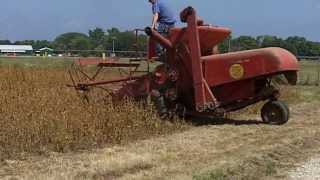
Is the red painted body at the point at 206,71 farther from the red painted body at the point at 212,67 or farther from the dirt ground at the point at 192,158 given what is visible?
the dirt ground at the point at 192,158

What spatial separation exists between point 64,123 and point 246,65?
4543 mm

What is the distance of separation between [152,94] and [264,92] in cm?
249

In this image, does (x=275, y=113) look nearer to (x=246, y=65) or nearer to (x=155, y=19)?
(x=246, y=65)

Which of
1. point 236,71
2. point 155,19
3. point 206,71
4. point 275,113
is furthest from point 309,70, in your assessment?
point 206,71

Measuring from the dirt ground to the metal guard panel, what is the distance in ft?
3.83

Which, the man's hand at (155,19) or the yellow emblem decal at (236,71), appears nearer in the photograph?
the yellow emblem decal at (236,71)

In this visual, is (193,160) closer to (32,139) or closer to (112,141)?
(112,141)

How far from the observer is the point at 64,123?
10.7m

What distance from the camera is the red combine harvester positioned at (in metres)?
13.5

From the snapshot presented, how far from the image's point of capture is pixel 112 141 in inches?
428

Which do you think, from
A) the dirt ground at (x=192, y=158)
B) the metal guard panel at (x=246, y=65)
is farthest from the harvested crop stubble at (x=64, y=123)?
the metal guard panel at (x=246, y=65)

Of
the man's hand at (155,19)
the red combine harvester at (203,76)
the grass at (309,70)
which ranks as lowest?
the grass at (309,70)

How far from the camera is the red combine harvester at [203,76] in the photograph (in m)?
13.5

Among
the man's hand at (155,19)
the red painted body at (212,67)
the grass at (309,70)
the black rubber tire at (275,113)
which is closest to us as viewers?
the red painted body at (212,67)
